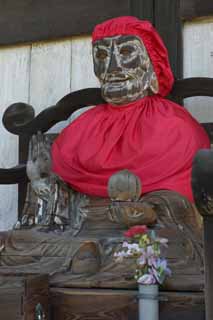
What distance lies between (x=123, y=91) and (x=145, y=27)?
0.62 ft

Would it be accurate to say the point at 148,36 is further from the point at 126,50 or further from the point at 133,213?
the point at 133,213

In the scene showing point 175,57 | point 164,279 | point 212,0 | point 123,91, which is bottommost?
point 164,279

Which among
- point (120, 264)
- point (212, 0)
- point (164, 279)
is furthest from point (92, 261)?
point (212, 0)

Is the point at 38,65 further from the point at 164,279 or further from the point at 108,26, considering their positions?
the point at 164,279

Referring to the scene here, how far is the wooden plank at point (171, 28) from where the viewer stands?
7.96 ft

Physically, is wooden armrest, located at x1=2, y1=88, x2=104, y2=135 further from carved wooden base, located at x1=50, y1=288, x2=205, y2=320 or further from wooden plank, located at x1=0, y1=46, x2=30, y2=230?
carved wooden base, located at x1=50, y1=288, x2=205, y2=320

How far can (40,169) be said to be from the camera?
6.86 feet

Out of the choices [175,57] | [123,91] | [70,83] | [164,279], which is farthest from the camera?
[70,83]

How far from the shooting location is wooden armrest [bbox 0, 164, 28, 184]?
240cm

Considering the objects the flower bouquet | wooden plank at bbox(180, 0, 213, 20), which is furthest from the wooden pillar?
wooden plank at bbox(180, 0, 213, 20)

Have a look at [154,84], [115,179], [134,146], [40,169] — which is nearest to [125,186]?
[115,179]

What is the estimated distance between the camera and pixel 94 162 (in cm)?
202

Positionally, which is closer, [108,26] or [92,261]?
[92,261]

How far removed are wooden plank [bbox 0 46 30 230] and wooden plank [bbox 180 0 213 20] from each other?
60cm
